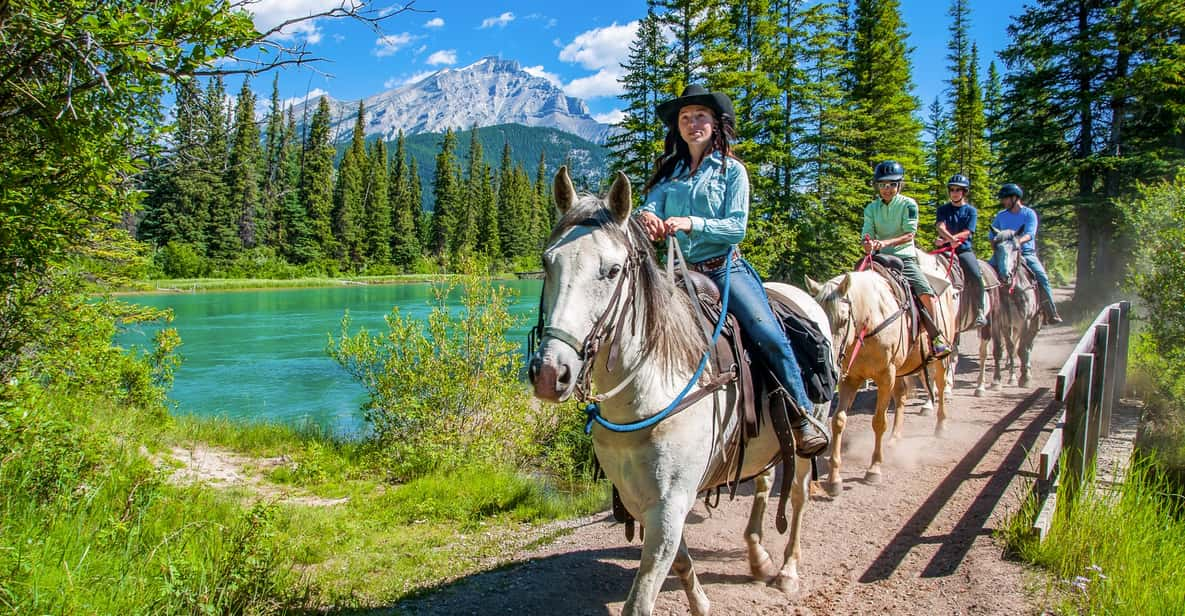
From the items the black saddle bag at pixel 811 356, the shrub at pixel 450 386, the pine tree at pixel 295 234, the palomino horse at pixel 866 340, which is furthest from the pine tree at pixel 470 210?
the black saddle bag at pixel 811 356

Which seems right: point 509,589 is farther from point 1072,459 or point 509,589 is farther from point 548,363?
point 1072,459

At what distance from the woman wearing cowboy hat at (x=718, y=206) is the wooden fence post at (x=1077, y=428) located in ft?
7.67

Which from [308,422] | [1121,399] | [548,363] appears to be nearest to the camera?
[548,363]

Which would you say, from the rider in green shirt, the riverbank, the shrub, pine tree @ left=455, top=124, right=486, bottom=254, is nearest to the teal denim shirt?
the rider in green shirt

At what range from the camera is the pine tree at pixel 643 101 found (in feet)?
80.2

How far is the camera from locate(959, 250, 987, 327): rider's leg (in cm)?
995

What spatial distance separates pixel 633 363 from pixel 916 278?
6060mm

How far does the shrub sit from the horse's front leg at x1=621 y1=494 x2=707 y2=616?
25.5 ft

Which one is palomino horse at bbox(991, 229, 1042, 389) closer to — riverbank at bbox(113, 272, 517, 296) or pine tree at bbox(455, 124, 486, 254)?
riverbank at bbox(113, 272, 517, 296)

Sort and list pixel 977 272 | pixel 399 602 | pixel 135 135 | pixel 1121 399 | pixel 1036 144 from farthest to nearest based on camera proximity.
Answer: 1. pixel 1036 144
2. pixel 977 272
3. pixel 1121 399
4. pixel 399 602
5. pixel 135 135

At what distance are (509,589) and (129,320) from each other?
616 centimetres

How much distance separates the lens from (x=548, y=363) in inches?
93.4

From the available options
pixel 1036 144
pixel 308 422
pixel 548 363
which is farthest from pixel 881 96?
pixel 548 363

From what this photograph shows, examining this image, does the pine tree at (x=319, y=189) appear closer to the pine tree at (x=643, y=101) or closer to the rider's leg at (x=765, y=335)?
the pine tree at (x=643, y=101)
